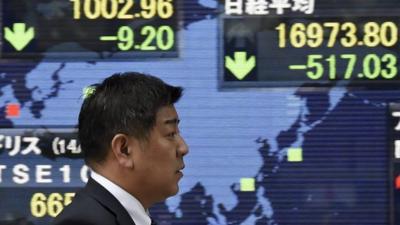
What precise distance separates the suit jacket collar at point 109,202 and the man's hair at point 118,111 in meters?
0.06

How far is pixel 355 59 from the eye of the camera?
3.86 meters

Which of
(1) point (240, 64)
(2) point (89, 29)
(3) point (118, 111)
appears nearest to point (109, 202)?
(3) point (118, 111)

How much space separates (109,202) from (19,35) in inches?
94.9

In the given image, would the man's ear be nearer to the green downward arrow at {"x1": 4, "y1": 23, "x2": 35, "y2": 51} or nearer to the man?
the man

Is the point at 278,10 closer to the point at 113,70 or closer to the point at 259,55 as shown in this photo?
the point at 259,55

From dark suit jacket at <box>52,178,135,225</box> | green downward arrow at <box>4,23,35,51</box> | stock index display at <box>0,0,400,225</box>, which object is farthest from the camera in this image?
green downward arrow at <box>4,23,35,51</box>

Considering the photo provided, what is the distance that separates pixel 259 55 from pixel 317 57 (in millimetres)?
253

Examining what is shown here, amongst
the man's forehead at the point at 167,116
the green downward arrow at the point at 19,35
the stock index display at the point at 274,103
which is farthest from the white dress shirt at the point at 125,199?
the green downward arrow at the point at 19,35

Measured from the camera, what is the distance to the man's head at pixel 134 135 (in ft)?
5.57

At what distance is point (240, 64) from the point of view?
3.86 m

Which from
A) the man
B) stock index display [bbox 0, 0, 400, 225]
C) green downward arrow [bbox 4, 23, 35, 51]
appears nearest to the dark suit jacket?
the man

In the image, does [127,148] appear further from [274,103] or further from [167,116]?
[274,103]

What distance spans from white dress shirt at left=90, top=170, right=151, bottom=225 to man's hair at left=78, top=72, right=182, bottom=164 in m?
0.04

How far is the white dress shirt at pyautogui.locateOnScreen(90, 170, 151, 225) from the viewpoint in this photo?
67.7 inches
